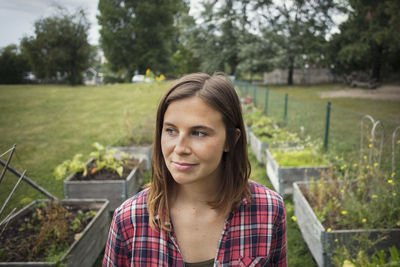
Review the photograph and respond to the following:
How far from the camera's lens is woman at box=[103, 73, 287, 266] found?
118 centimetres

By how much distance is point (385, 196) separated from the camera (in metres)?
2.57

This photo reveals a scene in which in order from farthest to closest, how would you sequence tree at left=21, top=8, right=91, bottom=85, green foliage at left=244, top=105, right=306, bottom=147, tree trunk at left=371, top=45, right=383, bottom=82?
tree trunk at left=371, top=45, right=383, bottom=82, green foliage at left=244, top=105, right=306, bottom=147, tree at left=21, top=8, right=91, bottom=85

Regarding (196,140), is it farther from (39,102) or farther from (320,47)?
(320,47)

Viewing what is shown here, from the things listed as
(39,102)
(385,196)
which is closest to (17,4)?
(39,102)

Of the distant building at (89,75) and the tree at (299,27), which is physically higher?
the tree at (299,27)

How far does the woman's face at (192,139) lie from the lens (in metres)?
1.16

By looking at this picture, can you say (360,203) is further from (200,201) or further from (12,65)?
(12,65)

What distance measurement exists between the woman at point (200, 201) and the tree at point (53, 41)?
54.7 inches

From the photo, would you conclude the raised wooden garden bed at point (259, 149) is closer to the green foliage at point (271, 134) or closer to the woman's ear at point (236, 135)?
the green foliage at point (271, 134)

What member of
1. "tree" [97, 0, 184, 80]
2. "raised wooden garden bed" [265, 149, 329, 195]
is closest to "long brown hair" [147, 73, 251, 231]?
"raised wooden garden bed" [265, 149, 329, 195]

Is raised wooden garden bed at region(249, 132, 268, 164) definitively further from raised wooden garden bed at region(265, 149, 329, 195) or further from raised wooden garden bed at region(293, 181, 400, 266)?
raised wooden garden bed at region(293, 181, 400, 266)

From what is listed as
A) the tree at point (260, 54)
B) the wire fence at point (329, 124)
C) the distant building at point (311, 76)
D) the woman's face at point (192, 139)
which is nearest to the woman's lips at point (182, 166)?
the woman's face at point (192, 139)

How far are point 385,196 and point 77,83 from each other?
142 inches

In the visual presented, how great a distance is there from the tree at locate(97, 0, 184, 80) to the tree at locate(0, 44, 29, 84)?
1935 centimetres
